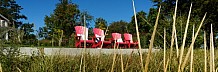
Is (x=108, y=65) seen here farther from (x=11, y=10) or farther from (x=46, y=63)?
(x=11, y=10)

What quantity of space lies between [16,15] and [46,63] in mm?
72875

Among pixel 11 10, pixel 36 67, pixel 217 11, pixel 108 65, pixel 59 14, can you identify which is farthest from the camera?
pixel 11 10

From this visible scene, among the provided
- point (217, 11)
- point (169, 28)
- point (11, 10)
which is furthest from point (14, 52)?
point (11, 10)

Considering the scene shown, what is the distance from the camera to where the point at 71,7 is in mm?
46000

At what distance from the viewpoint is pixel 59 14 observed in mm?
44750

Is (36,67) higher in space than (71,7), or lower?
lower

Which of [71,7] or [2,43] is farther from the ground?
[71,7]

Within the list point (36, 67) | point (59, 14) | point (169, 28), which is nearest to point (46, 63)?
point (36, 67)

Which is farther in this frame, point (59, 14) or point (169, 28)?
point (59, 14)

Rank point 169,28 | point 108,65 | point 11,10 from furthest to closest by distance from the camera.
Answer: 1. point 11,10
2. point 169,28
3. point 108,65

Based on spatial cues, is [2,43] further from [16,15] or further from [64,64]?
[16,15]

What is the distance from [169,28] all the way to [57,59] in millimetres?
9964

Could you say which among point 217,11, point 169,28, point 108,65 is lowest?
point 108,65

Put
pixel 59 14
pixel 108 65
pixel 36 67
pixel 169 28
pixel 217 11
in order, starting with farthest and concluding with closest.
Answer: pixel 59 14 < pixel 217 11 < pixel 169 28 < pixel 108 65 < pixel 36 67
